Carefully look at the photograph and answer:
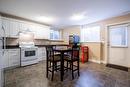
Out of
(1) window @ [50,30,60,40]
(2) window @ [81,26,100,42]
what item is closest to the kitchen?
(2) window @ [81,26,100,42]

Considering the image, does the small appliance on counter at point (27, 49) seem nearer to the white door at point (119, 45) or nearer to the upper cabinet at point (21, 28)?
the upper cabinet at point (21, 28)

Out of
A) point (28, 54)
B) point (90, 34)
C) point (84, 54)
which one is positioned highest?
point (90, 34)

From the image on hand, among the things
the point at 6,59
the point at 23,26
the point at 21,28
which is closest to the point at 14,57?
the point at 6,59

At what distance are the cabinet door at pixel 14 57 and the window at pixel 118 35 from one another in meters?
4.51

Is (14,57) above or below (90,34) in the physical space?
below

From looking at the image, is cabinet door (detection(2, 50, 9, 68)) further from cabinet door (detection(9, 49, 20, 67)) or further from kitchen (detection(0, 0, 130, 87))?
cabinet door (detection(9, 49, 20, 67))

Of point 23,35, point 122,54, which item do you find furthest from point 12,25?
point 122,54

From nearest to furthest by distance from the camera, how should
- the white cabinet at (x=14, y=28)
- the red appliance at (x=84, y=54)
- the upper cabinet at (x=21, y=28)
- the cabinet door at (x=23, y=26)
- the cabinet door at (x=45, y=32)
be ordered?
the upper cabinet at (x=21, y=28), the white cabinet at (x=14, y=28), the cabinet door at (x=23, y=26), the red appliance at (x=84, y=54), the cabinet door at (x=45, y=32)

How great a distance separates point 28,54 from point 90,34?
12.3ft

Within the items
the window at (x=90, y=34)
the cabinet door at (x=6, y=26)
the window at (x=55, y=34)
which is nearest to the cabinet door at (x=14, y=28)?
the cabinet door at (x=6, y=26)

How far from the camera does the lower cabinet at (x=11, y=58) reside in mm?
3539

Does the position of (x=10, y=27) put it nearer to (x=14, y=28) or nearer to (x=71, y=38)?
(x=14, y=28)

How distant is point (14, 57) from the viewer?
380 cm

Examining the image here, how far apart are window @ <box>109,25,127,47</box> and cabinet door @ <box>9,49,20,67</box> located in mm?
4510
